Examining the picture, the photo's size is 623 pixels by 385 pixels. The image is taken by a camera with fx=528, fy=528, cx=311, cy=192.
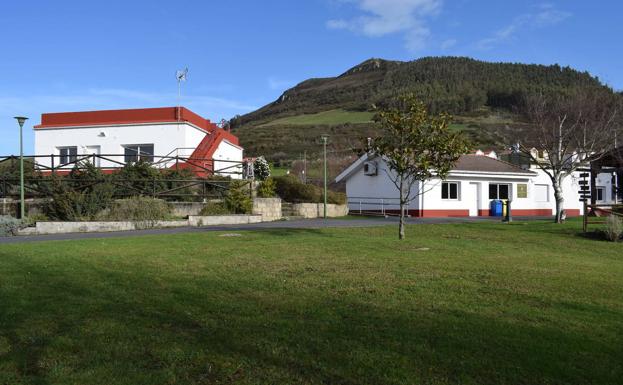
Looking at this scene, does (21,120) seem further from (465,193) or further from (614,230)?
(465,193)

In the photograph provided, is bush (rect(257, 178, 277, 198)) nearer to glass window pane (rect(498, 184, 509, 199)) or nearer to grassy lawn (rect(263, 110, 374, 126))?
glass window pane (rect(498, 184, 509, 199))

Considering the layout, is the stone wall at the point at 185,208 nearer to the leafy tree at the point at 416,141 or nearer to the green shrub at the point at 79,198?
→ the green shrub at the point at 79,198

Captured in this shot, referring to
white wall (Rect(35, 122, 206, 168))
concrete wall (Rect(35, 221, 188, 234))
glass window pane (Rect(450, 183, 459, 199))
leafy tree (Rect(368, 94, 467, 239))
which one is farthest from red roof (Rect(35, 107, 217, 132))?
leafy tree (Rect(368, 94, 467, 239))

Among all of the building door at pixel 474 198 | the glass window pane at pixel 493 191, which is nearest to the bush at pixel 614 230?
the building door at pixel 474 198

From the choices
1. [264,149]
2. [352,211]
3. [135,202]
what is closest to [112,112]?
[135,202]

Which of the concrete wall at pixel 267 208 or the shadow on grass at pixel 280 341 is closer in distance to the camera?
the shadow on grass at pixel 280 341

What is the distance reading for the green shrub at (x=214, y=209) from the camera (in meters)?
23.0

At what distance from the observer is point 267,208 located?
2478 centimetres

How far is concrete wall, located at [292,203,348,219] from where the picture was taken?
90.8 feet

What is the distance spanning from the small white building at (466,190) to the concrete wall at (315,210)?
3847mm

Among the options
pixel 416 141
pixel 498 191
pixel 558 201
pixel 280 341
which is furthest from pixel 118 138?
pixel 280 341

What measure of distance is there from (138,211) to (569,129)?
21.0 m

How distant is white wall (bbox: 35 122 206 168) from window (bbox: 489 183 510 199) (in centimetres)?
1942

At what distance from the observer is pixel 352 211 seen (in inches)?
1423
